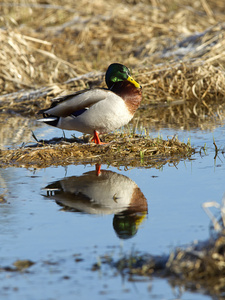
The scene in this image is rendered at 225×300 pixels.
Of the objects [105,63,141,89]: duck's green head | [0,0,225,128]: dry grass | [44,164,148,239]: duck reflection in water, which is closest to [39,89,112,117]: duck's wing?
[105,63,141,89]: duck's green head

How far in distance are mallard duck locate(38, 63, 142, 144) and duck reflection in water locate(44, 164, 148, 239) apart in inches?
28.6

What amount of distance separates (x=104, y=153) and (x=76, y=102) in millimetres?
676

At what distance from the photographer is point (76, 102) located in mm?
6711

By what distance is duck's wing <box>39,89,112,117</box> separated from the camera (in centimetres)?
659

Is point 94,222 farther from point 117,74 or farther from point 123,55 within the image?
point 123,55

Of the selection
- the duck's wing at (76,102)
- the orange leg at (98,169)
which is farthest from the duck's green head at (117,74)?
the orange leg at (98,169)

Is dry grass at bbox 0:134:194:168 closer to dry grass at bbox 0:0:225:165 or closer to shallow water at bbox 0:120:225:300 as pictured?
dry grass at bbox 0:0:225:165

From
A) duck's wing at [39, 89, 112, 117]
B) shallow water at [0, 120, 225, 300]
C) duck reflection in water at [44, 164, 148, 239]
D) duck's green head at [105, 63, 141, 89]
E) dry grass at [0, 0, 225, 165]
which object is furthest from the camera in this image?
dry grass at [0, 0, 225, 165]

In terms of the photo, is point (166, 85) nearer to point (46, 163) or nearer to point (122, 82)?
point (122, 82)

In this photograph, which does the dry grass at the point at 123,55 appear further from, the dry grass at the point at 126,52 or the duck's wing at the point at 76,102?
the duck's wing at the point at 76,102

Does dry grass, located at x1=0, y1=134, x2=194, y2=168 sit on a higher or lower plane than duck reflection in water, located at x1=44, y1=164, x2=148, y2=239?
higher

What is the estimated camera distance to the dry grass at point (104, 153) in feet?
21.2

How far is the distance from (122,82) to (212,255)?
3662 mm

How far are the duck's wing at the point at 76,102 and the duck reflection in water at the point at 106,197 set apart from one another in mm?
949
